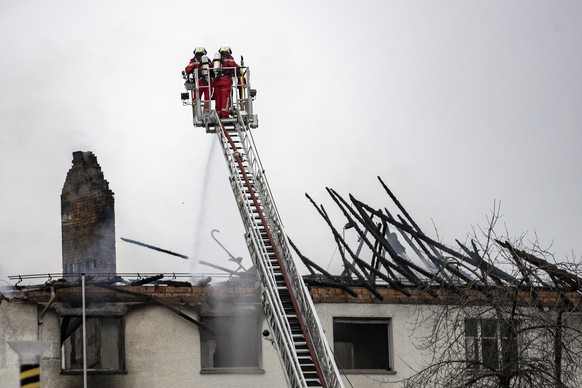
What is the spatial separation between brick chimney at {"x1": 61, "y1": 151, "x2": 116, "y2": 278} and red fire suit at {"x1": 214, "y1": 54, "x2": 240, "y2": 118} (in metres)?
7.84

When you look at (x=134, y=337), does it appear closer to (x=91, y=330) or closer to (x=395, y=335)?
(x=91, y=330)

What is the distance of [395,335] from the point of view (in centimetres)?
3069

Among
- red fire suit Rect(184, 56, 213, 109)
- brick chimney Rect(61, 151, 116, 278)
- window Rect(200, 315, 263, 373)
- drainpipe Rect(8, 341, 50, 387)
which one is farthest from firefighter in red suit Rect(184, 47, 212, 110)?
drainpipe Rect(8, 341, 50, 387)

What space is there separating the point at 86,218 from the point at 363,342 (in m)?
10.2

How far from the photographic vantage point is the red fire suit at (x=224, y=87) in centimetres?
2995

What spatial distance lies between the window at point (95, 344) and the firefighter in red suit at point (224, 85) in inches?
198

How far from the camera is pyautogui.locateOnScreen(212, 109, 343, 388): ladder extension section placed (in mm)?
23141

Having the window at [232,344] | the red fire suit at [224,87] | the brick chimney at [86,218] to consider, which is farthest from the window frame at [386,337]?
the brick chimney at [86,218]

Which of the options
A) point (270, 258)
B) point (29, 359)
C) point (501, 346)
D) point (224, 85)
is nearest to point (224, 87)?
point (224, 85)

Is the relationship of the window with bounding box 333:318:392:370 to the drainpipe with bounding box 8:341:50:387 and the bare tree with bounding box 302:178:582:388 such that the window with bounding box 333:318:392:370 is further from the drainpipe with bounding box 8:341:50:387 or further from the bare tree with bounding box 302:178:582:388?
the drainpipe with bounding box 8:341:50:387

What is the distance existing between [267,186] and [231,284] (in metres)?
3.61

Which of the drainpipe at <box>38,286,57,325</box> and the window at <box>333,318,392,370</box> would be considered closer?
the drainpipe at <box>38,286,57,325</box>

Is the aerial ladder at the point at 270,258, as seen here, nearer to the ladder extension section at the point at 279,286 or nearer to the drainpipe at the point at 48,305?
the ladder extension section at the point at 279,286

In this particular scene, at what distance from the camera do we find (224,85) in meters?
30.0
